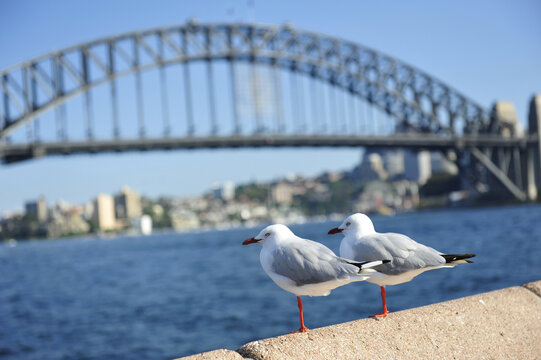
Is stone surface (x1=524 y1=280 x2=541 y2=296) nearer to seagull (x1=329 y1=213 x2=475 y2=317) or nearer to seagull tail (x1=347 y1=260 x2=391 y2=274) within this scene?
seagull (x1=329 y1=213 x2=475 y2=317)

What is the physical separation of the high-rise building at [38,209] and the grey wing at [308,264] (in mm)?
75065

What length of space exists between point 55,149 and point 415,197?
214 ft

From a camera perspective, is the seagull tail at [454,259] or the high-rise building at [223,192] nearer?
the seagull tail at [454,259]

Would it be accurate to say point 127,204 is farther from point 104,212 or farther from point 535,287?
point 535,287

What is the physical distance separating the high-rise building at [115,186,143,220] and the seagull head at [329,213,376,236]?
10457 cm

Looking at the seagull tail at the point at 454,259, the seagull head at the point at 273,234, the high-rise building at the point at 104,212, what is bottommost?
the high-rise building at the point at 104,212

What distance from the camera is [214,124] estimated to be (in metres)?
37.6

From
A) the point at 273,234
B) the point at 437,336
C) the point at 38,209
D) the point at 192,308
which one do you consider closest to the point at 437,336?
the point at 437,336

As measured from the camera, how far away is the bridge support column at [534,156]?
158 feet

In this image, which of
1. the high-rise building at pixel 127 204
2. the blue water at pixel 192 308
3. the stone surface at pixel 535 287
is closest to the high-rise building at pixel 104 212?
the high-rise building at pixel 127 204

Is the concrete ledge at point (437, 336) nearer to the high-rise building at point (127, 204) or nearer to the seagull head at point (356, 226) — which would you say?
the seagull head at point (356, 226)

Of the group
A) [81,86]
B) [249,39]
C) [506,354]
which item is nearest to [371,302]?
[506,354]

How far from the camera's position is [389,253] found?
1.86 metres

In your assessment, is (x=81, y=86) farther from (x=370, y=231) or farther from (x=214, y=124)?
(x=370, y=231)
